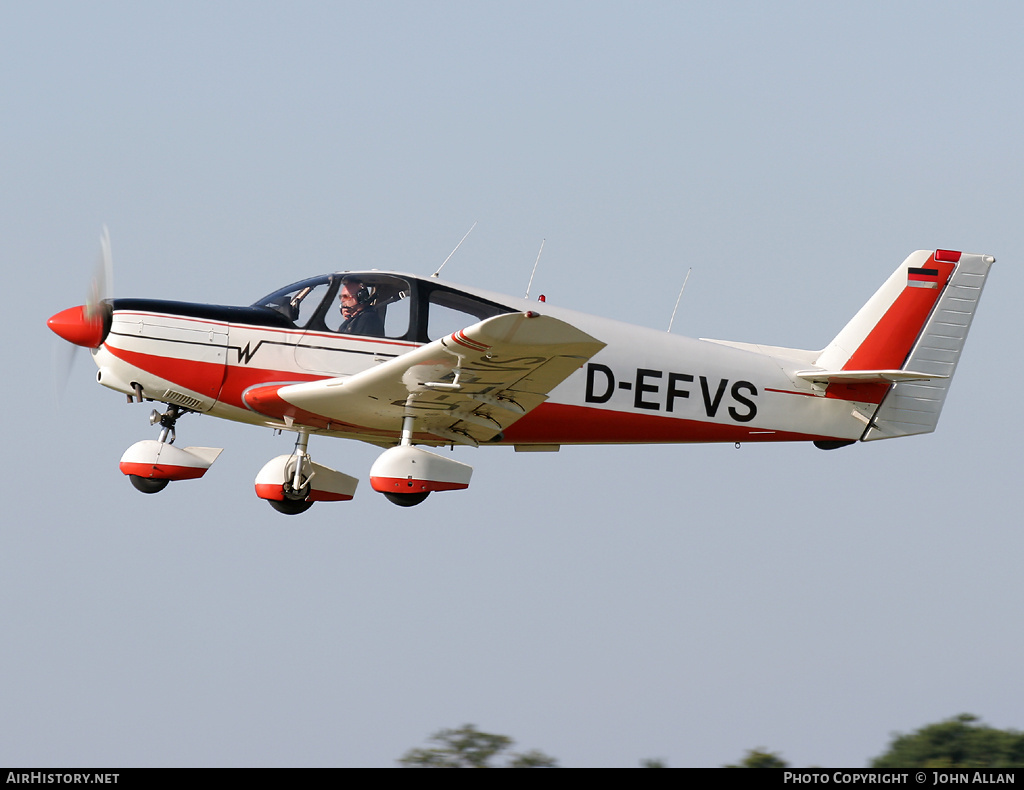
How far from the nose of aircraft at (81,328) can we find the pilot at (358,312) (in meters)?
1.95

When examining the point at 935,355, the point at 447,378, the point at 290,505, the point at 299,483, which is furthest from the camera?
the point at 935,355

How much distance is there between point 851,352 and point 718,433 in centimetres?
164

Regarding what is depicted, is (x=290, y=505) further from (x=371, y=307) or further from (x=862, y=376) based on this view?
(x=862, y=376)

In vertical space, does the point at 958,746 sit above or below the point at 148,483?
below

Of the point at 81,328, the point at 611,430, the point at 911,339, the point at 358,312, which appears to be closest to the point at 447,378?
the point at 358,312

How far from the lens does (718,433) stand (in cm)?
1138

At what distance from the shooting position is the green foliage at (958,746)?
39.4ft

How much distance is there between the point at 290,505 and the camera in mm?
11094

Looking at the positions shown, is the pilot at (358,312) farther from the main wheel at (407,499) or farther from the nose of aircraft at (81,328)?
the nose of aircraft at (81,328)

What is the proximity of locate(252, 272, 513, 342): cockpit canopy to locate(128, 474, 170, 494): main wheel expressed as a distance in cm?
176

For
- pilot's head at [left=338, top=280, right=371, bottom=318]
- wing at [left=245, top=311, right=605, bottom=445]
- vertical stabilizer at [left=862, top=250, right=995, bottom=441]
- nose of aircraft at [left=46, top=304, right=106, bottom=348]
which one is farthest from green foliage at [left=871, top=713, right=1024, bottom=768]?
nose of aircraft at [left=46, top=304, right=106, bottom=348]

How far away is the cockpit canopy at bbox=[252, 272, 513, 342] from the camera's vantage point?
33.9ft

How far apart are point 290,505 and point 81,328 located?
91.9 inches
